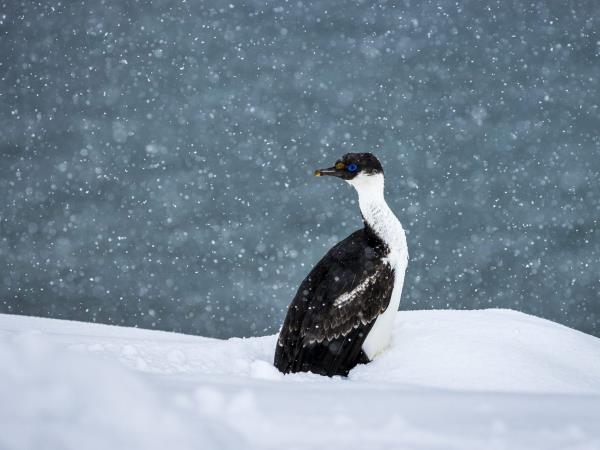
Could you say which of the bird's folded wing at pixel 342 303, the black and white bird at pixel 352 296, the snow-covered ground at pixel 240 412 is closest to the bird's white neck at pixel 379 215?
the black and white bird at pixel 352 296

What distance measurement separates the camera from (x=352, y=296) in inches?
189

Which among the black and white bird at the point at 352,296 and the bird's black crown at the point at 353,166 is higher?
the bird's black crown at the point at 353,166

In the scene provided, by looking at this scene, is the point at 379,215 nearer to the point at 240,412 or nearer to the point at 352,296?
the point at 352,296

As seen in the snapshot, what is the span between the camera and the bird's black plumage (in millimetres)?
4730

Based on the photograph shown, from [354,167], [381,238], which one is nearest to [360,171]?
[354,167]

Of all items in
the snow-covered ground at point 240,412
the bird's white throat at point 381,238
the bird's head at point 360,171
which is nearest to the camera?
the snow-covered ground at point 240,412

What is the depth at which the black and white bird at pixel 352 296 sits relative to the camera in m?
4.74

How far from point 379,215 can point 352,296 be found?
68cm

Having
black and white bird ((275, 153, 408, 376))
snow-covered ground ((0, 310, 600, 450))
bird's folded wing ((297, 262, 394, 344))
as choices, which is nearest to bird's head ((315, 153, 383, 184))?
black and white bird ((275, 153, 408, 376))

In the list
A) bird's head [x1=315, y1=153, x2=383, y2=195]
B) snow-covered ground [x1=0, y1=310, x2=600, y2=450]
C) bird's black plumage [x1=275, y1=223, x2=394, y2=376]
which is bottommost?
bird's black plumage [x1=275, y1=223, x2=394, y2=376]

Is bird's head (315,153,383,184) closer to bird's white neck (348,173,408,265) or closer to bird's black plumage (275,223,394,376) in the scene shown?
bird's white neck (348,173,408,265)

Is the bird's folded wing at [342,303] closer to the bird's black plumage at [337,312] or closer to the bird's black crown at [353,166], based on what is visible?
the bird's black plumage at [337,312]

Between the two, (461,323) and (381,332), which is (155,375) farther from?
(461,323)

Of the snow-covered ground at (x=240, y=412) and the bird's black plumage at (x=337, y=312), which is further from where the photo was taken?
the bird's black plumage at (x=337, y=312)
